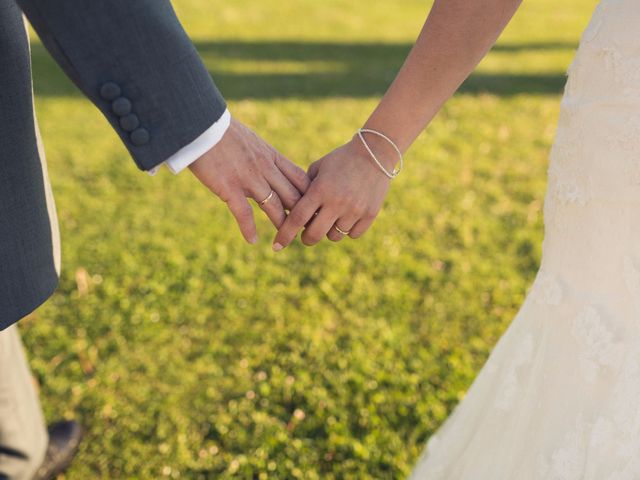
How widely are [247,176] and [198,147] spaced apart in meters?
0.17

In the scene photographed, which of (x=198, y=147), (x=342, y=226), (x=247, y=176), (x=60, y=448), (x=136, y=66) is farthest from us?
(x=60, y=448)

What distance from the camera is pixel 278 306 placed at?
377 cm

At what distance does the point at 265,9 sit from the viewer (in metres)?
10.4

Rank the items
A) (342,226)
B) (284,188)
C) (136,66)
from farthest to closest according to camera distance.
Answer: (342,226), (284,188), (136,66)

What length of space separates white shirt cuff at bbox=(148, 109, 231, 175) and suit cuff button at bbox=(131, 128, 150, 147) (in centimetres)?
9

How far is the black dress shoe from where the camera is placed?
106 inches

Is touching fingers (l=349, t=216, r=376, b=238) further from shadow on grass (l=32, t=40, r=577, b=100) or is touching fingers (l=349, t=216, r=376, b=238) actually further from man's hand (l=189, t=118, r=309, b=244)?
shadow on grass (l=32, t=40, r=577, b=100)

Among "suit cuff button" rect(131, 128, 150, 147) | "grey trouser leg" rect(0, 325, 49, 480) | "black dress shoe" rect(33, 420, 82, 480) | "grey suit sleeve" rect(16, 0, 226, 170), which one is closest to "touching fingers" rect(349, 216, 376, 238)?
"grey suit sleeve" rect(16, 0, 226, 170)

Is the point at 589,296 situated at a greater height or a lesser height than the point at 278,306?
greater

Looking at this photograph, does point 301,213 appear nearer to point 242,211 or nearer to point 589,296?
point 242,211

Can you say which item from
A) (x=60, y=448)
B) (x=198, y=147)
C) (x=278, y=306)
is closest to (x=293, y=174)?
(x=198, y=147)

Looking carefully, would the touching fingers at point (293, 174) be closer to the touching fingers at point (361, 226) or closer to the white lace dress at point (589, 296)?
the touching fingers at point (361, 226)

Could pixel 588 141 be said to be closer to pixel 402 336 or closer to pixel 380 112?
pixel 380 112

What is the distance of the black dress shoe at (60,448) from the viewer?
8.83 feet
